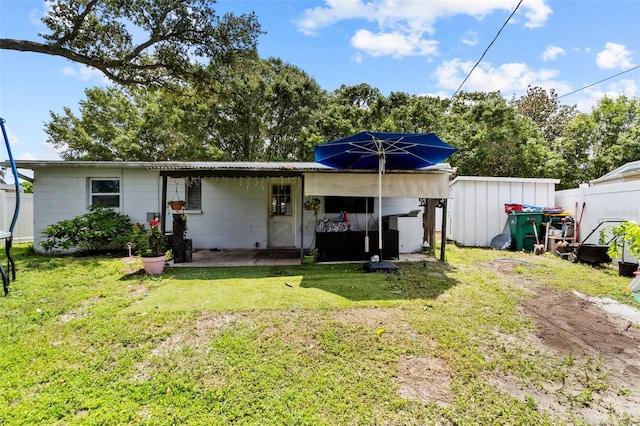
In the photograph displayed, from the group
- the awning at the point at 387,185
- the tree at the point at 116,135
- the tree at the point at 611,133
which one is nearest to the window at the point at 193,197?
the awning at the point at 387,185

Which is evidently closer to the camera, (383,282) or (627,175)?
(383,282)

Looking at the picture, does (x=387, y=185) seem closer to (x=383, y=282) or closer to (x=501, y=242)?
(x=383, y=282)

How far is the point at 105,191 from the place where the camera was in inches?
360

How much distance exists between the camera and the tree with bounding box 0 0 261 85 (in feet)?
26.8

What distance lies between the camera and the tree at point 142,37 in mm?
8172

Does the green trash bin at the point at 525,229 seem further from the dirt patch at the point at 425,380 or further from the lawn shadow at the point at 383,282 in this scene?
the dirt patch at the point at 425,380

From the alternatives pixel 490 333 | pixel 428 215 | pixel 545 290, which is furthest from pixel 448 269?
pixel 490 333

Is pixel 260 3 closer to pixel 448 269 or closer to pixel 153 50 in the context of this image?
pixel 153 50

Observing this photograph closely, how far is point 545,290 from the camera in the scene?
16.4 ft

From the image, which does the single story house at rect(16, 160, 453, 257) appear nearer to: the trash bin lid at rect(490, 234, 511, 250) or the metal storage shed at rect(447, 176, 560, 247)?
the metal storage shed at rect(447, 176, 560, 247)

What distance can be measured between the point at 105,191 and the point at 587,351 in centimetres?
1124

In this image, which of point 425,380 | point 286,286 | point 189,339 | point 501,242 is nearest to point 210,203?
point 286,286

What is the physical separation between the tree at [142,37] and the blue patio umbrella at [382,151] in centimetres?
619

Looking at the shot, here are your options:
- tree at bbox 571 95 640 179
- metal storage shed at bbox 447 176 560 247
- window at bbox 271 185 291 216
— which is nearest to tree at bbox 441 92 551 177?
tree at bbox 571 95 640 179
